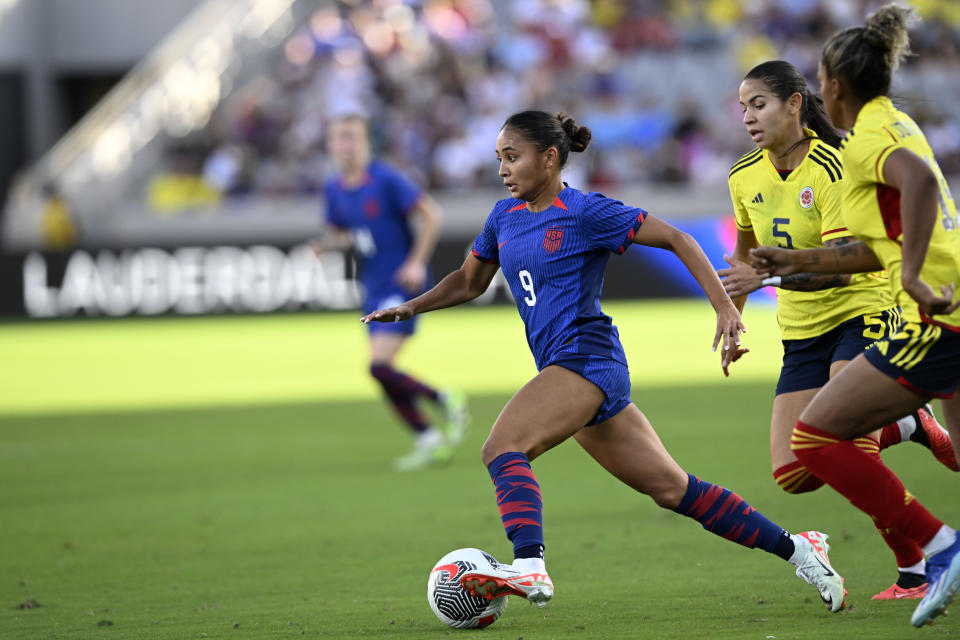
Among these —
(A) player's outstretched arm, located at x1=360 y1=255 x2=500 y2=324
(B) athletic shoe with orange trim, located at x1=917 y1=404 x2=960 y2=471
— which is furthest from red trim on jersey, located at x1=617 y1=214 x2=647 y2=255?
(B) athletic shoe with orange trim, located at x1=917 y1=404 x2=960 y2=471

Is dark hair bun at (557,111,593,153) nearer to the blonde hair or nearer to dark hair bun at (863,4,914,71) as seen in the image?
the blonde hair

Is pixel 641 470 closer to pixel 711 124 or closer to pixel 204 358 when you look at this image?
pixel 204 358

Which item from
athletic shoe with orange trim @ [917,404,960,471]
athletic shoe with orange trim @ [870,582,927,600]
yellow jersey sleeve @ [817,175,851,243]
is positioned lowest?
athletic shoe with orange trim @ [870,582,927,600]

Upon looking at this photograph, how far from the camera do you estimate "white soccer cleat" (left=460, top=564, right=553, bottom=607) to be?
475 cm

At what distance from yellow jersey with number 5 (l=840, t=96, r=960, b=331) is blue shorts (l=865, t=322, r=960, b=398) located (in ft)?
0.13

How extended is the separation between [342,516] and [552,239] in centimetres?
338

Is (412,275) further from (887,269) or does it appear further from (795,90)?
(887,269)

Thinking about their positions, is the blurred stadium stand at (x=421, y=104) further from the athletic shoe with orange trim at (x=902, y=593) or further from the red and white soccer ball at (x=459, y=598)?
the red and white soccer ball at (x=459, y=598)

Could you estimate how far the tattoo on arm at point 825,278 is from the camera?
471 centimetres

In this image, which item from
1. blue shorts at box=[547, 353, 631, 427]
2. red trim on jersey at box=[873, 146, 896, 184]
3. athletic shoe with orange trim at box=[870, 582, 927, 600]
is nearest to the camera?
red trim on jersey at box=[873, 146, 896, 184]

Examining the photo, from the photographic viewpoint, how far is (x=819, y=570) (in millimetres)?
5105

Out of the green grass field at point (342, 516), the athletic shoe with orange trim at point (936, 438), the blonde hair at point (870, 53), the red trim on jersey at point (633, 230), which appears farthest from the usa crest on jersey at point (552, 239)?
the athletic shoe with orange trim at point (936, 438)

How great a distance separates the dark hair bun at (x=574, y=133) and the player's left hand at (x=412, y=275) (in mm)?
4596

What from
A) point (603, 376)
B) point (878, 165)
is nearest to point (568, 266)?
point (603, 376)
